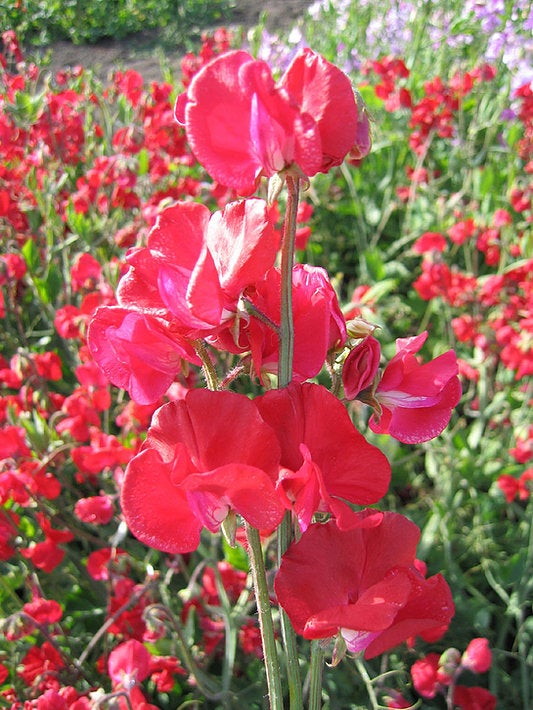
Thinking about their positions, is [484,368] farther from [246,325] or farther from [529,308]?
[246,325]

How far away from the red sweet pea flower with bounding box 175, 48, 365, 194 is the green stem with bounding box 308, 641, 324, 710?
15.0 inches

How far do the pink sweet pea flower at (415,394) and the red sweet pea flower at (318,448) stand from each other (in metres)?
0.09

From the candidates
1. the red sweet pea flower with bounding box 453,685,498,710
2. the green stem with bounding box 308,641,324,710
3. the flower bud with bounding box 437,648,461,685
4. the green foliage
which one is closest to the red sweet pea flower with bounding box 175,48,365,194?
the green stem with bounding box 308,641,324,710

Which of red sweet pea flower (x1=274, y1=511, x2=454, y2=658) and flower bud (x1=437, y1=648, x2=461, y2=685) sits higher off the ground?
red sweet pea flower (x1=274, y1=511, x2=454, y2=658)

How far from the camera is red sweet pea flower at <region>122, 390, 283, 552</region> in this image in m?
0.46

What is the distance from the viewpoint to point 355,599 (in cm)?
52

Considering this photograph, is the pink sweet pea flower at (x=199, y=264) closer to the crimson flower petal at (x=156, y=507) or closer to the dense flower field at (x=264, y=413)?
the dense flower field at (x=264, y=413)

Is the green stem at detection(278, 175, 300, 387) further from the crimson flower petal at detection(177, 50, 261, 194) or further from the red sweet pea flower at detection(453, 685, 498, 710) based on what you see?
the red sweet pea flower at detection(453, 685, 498, 710)

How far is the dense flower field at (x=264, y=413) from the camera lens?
478mm

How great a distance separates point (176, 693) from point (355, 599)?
→ 3.17ft

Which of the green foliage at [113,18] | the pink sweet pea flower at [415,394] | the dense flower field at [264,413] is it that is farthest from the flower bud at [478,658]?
the green foliage at [113,18]

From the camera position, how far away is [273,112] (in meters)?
0.46

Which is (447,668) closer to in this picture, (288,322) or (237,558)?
(237,558)

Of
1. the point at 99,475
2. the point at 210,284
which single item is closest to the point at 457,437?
the point at 99,475
